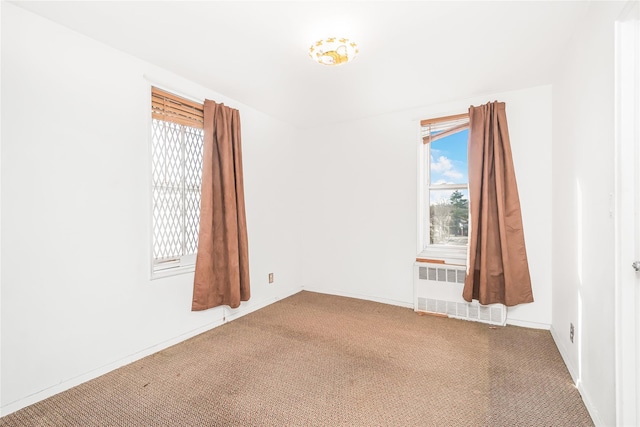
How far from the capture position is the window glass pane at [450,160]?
3.27 m

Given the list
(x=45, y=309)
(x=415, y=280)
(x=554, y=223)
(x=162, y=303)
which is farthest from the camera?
(x=415, y=280)

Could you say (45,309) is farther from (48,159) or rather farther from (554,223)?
(554,223)

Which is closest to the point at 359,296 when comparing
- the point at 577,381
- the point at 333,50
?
the point at 577,381

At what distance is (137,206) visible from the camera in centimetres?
227

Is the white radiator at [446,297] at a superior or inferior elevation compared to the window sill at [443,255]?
inferior

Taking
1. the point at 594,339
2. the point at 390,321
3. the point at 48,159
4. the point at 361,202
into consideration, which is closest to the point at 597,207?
the point at 594,339

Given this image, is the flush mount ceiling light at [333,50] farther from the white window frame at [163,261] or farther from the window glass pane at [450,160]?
the window glass pane at [450,160]

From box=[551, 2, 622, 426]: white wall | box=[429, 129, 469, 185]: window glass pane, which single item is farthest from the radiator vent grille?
box=[429, 129, 469, 185]: window glass pane

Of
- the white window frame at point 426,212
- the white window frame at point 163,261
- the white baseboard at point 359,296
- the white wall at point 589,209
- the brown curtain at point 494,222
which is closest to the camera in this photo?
the white wall at point 589,209

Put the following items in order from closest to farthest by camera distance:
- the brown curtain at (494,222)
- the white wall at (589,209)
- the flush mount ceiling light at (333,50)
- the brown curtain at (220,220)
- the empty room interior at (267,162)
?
the white wall at (589,209) → the empty room interior at (267,162) → the flush mount ceiling light at (333,50) → the brown curtain at (220,220) → the brown curtain at (494,222)

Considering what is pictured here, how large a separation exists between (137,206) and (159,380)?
124 cm

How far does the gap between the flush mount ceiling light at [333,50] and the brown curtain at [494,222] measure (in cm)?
161

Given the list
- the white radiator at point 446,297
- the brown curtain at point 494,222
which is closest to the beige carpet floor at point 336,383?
the white radiator at point 446,297

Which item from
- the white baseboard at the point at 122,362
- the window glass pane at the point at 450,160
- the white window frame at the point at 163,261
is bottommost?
the white baseboard at the point at 122,362
